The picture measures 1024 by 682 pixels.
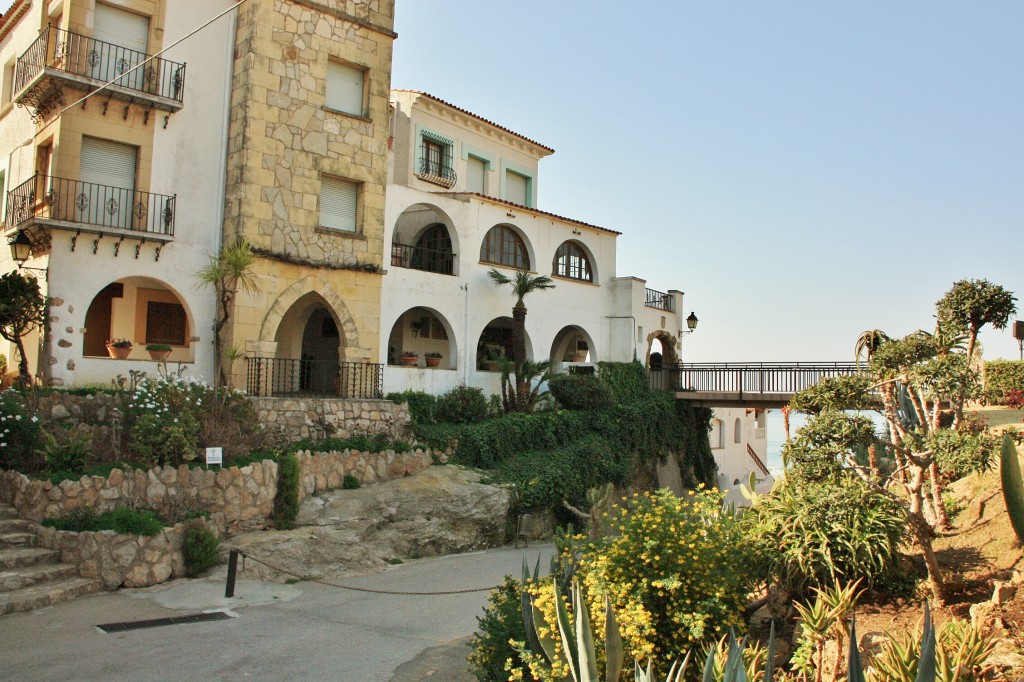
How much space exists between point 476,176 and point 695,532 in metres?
23.1

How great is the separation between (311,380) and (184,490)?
27.5 ft

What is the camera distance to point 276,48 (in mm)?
19562

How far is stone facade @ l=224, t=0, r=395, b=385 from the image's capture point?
19016 mm

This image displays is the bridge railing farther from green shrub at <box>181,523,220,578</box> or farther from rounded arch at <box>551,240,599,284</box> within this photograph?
green shrub at <box>181,523,220,578</box>

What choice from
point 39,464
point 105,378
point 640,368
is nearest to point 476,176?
point 640,368

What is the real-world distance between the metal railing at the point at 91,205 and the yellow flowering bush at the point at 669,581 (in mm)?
14255

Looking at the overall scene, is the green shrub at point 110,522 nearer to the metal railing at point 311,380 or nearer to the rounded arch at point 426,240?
the metal railing at point 311,380

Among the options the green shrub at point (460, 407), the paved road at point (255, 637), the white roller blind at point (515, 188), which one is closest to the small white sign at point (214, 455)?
the paved road at point (255, 637)

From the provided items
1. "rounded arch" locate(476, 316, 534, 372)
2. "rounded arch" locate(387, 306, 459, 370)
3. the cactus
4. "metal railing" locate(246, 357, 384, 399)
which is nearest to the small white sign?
"metal railing" locate(246, 357, 384, 399)

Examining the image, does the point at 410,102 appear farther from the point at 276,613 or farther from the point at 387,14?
the point at 276,613

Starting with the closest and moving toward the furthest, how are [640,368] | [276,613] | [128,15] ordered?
[276,613] < [128,15] < [640,368]

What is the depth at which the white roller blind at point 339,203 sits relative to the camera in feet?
67.6

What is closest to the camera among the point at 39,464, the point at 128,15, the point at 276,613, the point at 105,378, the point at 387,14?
the point at 276,613

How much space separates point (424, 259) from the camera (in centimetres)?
2536
